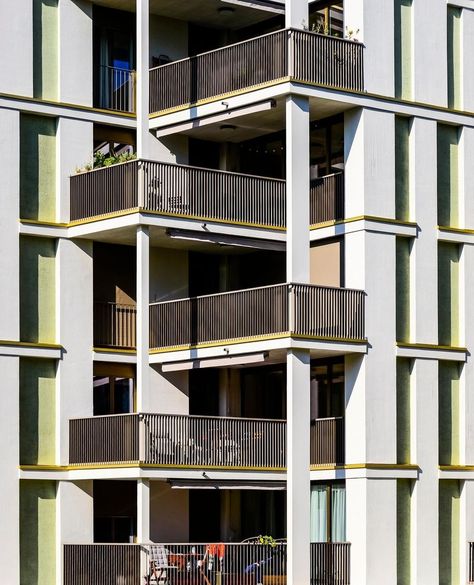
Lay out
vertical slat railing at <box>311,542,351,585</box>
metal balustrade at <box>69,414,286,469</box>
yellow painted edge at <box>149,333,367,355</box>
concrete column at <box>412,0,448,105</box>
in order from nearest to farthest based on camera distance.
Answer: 1. metal balustrade at <box>69,414,286,469</box>
2. yellow painted edge at <box>149,333,367,355</box>
3. vertical slat railing at <box>311,542,351,585</box>
4. concrete column at <box>412,0,448,105</box>

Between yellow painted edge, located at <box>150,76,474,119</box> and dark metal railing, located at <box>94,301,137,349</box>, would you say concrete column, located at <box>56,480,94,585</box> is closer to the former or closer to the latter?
dark metal railing, located at <box>94,301,137,349</box>

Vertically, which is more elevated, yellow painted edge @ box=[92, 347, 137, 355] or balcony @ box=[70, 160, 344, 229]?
balcony @ box=[70, 160, 344, 229]

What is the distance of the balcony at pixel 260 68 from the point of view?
5041 cm

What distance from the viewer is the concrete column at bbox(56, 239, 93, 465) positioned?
50344mm

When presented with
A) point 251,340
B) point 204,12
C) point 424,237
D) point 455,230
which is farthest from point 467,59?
point 251,340

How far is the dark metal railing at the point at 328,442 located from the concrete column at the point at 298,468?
1.88 m

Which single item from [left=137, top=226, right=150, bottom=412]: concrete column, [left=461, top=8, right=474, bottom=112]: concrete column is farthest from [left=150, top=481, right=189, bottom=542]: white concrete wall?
[left=461, top=8, right=474, bottom=112]: concrete column

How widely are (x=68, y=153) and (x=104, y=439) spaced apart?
7.25 m

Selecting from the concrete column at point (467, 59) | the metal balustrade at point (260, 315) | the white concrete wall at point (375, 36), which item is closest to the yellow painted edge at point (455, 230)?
the concrete column at point (467, 59)

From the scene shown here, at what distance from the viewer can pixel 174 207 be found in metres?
50.5

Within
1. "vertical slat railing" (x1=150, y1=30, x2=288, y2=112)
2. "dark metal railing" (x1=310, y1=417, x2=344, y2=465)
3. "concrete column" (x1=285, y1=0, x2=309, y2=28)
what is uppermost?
"concrete column" (x1=285, y1=0, x2=309, y2=28)

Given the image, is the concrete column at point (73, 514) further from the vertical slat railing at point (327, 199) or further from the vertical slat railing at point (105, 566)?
the vertical slat railing at point (327, 199)

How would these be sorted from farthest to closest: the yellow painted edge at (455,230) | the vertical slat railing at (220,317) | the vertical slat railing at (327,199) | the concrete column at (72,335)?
the yellow painted edge at (455,230)
the vertical slat railing at (327,199)
the concrete column at (72,335)
the vertical slat railing at (220,317)

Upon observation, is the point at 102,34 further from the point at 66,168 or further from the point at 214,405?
the point at 214,405
